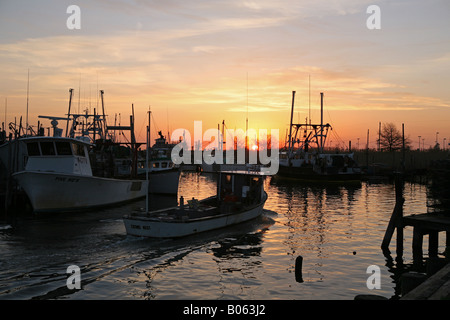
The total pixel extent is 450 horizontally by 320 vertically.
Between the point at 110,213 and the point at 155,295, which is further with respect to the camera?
the point at 110,213

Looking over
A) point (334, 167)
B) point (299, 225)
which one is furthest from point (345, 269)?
point (334, 167)

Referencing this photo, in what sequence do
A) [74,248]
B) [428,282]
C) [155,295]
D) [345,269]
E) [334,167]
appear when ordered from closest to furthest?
1. [428,282]
2. [155,295]
3. [345,269]
4. [74,248]
5. [334,167]

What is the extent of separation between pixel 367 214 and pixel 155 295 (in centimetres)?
2536

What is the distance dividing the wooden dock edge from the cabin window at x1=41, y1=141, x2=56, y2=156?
29.1m

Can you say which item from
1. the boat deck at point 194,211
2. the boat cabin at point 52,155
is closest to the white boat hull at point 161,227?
the boat deck at point 194,211

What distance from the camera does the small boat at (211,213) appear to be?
21906 millimetres

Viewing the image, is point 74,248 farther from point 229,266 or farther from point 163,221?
point 229,266

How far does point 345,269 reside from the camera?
18.5 meters

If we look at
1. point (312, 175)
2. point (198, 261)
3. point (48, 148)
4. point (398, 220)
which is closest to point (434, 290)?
point (398, 220)

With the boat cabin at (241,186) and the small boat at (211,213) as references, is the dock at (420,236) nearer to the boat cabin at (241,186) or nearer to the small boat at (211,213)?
the small boat at (211,213)

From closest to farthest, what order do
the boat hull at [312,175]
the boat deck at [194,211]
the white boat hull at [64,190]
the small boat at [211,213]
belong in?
the small boat at [211,213] < the boat deck at [194,211] < the white boat hull at [64,190] < the boat hull at [312,175]

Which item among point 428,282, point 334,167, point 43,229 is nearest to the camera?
point 428,282

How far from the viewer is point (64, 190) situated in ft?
106
